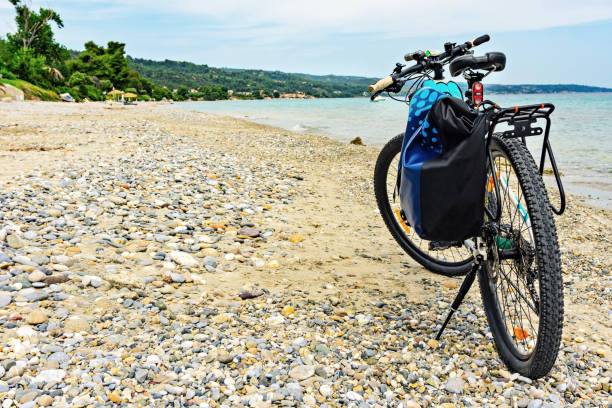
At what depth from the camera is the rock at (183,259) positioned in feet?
13.5

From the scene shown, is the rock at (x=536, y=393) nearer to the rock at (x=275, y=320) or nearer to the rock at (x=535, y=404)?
the rock at (x=535, y=404)

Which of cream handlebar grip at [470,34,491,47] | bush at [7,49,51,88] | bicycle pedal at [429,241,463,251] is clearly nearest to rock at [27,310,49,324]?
bicycle pedal at [429,241,463,251]

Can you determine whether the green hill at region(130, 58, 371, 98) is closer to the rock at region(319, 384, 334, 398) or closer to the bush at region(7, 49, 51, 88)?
the bush at region(7, 49, 51, 88)

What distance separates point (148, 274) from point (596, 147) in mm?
22587

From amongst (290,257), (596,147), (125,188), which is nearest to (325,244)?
(290,257)

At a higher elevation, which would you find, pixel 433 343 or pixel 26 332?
pixel 26 332

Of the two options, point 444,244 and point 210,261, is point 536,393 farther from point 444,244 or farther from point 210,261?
point 210,261

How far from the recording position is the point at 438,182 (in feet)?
8.34

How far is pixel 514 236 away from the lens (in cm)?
272

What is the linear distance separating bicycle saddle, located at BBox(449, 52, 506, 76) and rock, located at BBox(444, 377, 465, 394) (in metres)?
2.21

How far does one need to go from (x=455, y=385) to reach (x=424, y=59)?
8.82ft

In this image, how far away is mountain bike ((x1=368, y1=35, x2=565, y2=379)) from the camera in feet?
7.72

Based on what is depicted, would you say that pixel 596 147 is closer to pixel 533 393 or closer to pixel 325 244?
pixel 325 244

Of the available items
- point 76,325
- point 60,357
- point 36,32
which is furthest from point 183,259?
point 36,32
